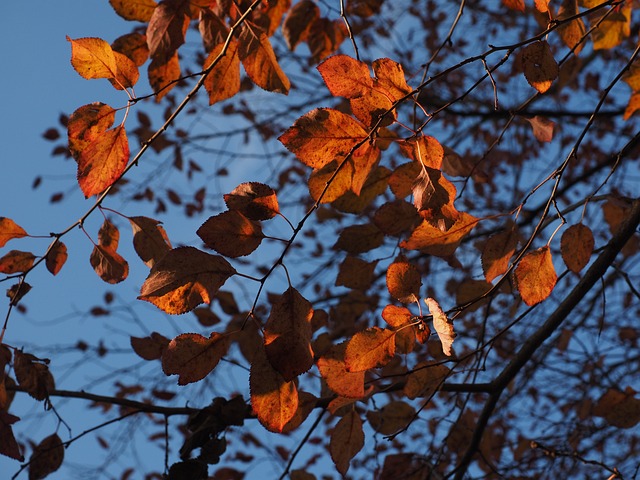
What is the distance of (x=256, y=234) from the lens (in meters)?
0.92

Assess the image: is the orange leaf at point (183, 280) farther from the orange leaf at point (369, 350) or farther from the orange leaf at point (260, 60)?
the orange leaf at point (260, 60)

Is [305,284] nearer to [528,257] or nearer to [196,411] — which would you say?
[196,411]

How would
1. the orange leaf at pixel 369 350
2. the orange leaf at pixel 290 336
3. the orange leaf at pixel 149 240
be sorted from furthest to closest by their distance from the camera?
the orange leaf at pixel 149 240, the orange leaf at pixel 369 350, the orange leaf at pixel 290 336

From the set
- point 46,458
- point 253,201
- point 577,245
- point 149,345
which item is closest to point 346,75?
point 253,201

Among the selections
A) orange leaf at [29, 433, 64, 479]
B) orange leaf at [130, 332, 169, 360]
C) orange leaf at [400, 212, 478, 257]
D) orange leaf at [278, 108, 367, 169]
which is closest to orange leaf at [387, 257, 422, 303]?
Answer: orange leaf at [400, 212, 478, 257]

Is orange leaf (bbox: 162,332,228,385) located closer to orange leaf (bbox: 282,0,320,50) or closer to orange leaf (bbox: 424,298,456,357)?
orange leaf (bbox: 424,298,456,357)

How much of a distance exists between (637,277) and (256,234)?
158 inches

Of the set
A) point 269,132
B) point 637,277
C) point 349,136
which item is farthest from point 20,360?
point 637,277

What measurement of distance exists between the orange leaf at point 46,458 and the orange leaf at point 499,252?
3.58ft

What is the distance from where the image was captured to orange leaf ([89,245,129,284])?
121cm

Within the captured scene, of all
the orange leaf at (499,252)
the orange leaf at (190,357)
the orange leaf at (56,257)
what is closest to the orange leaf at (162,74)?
the orange leaf at (56,257)

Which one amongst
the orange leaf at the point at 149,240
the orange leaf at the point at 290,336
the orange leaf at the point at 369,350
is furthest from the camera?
the orange leaf at the point at 149,240

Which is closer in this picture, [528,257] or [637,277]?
[528,257]

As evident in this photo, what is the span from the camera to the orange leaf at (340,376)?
989 mm
